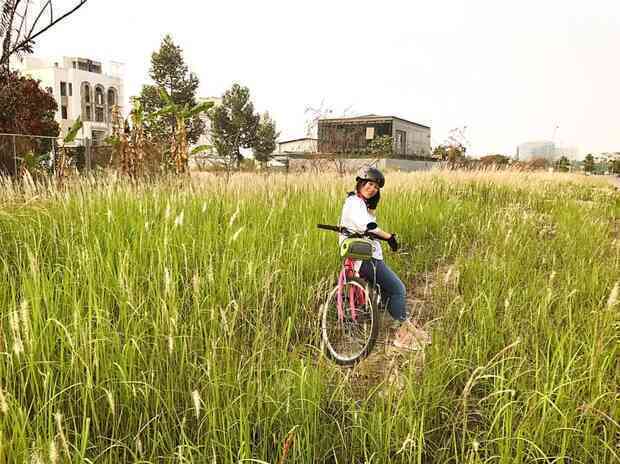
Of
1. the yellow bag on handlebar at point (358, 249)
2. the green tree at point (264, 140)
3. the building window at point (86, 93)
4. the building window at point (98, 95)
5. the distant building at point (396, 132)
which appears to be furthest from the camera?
the building window at point (98, 95)

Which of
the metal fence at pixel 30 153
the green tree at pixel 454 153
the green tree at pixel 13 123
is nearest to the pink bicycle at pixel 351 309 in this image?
the metal fence at pixel 30 153

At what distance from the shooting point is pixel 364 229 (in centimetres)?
245

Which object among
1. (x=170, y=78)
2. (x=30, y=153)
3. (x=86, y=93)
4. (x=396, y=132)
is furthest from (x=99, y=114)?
(x=30, y=153)

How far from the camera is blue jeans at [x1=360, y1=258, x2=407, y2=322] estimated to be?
2.60 m

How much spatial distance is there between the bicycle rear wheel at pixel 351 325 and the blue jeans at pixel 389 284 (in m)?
0.16

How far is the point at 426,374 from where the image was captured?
5.97 ft

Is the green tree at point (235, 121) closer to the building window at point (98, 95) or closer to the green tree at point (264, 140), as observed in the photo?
the green tree at point (264, 140)

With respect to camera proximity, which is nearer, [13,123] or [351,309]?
[351,309]

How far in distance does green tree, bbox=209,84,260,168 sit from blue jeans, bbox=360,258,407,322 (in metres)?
38.9

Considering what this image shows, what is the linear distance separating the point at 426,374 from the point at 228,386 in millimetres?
885

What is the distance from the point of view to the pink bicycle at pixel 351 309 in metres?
2.34

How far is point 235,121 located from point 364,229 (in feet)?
132

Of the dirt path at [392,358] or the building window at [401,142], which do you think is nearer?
the dirt path at [392,358]

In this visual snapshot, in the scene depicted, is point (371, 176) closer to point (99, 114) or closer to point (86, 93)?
point (86, 93)
